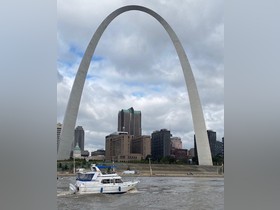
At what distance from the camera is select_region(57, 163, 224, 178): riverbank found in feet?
83.1

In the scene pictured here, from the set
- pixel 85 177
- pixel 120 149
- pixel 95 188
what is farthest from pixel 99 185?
pixel 120 149

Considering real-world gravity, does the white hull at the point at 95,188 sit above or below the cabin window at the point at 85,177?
below

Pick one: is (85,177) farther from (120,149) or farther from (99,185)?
(120,149)

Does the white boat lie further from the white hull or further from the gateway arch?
the gateway arch

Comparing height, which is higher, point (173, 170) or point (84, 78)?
point (84, 78)

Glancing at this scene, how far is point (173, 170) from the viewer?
28016 mm

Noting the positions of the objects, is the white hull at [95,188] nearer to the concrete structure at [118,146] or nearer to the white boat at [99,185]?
the white boat at [99,185]

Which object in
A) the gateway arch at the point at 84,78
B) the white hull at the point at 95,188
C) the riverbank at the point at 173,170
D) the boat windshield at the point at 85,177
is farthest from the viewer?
the riverbank at the point at 173,170

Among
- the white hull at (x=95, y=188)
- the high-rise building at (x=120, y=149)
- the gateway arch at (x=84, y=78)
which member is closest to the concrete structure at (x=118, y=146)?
the high-rise building at (x=120, y=149)

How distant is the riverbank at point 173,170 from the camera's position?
998 inches
